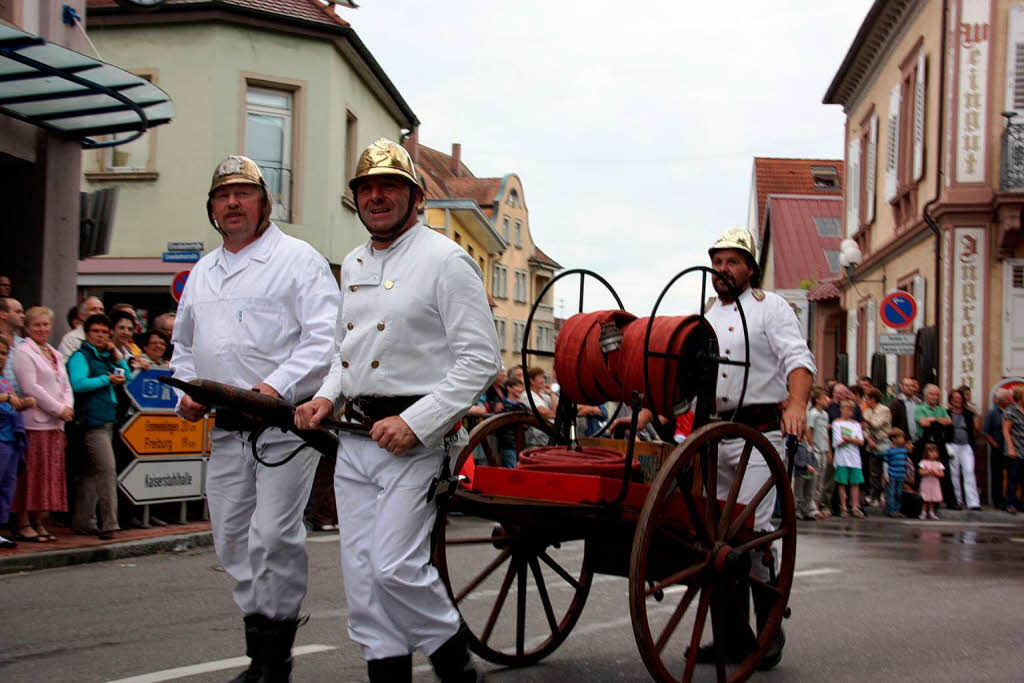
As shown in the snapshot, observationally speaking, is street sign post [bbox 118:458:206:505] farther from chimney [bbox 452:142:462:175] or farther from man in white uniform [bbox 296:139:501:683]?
chimney [bbox 452:142:462:175]

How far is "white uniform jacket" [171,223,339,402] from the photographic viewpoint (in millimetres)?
4922

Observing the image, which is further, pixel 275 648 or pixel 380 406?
pixel 275 648

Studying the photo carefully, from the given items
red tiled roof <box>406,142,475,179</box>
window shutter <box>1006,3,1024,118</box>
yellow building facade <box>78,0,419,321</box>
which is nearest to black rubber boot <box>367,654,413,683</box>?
yellow building facade <box>78,0,419,321</box>

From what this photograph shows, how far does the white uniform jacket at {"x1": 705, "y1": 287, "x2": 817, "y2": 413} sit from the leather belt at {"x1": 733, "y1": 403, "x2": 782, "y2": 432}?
3cm

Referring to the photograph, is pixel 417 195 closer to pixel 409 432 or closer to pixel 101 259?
pixel 409 432

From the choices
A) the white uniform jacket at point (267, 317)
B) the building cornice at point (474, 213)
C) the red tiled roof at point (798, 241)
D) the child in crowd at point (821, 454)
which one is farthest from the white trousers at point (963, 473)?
the red tiled roof at point (798, 241)

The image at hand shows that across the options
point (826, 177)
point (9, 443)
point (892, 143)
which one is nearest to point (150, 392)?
point (9, 443)

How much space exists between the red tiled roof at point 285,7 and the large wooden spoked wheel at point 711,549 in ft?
57.7

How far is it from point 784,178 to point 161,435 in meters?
50.4

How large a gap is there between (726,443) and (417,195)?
2.19 metres

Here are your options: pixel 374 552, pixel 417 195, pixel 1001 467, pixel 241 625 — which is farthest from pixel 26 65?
pixel 1001 467

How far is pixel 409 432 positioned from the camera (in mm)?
4168

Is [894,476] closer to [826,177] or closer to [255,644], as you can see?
[255,644]

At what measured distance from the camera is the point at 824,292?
3775 cm
